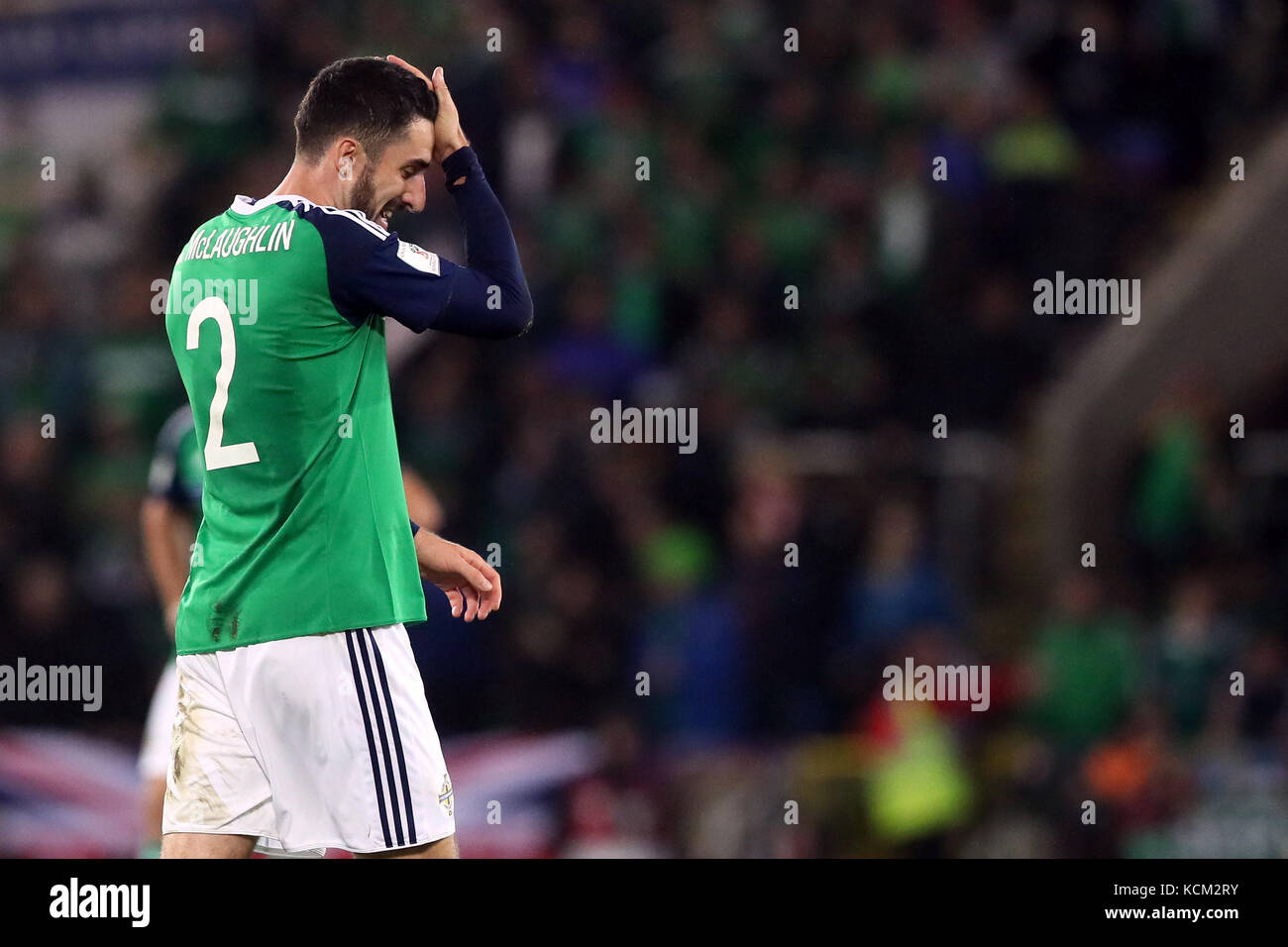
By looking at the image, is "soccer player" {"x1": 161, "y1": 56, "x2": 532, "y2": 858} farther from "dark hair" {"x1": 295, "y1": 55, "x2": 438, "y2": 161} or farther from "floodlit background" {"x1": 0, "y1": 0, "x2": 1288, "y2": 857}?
"floodlit background" {"x1": 0, "y1": 0, "x2": 1288, "y2": 857}

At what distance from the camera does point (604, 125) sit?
9.53m

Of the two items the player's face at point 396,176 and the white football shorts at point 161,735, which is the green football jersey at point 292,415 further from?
the white football shorts at point 161,735

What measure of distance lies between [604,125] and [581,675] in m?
3.15

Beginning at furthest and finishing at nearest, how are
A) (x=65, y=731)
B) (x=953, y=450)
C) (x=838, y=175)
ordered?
(x=838, y=175) < (x=953, y=450) < (x=65, y=731)

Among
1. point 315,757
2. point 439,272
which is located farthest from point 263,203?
point 315,757

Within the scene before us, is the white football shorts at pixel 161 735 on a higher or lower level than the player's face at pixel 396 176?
lower

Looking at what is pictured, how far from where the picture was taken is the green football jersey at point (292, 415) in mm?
3541

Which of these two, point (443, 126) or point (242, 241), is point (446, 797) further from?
point (443, 126)

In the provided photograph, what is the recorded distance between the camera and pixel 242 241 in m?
3.57

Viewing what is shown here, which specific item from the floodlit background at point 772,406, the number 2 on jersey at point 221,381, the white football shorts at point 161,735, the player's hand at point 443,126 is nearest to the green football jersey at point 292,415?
the number 2 on jersey at point 221,381

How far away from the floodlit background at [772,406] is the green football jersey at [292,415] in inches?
144

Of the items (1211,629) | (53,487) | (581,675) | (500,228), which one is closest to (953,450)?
(1211,629)

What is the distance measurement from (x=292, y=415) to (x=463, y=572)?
0.47m

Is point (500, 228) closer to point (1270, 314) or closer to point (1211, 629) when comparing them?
point (1211, 629)
